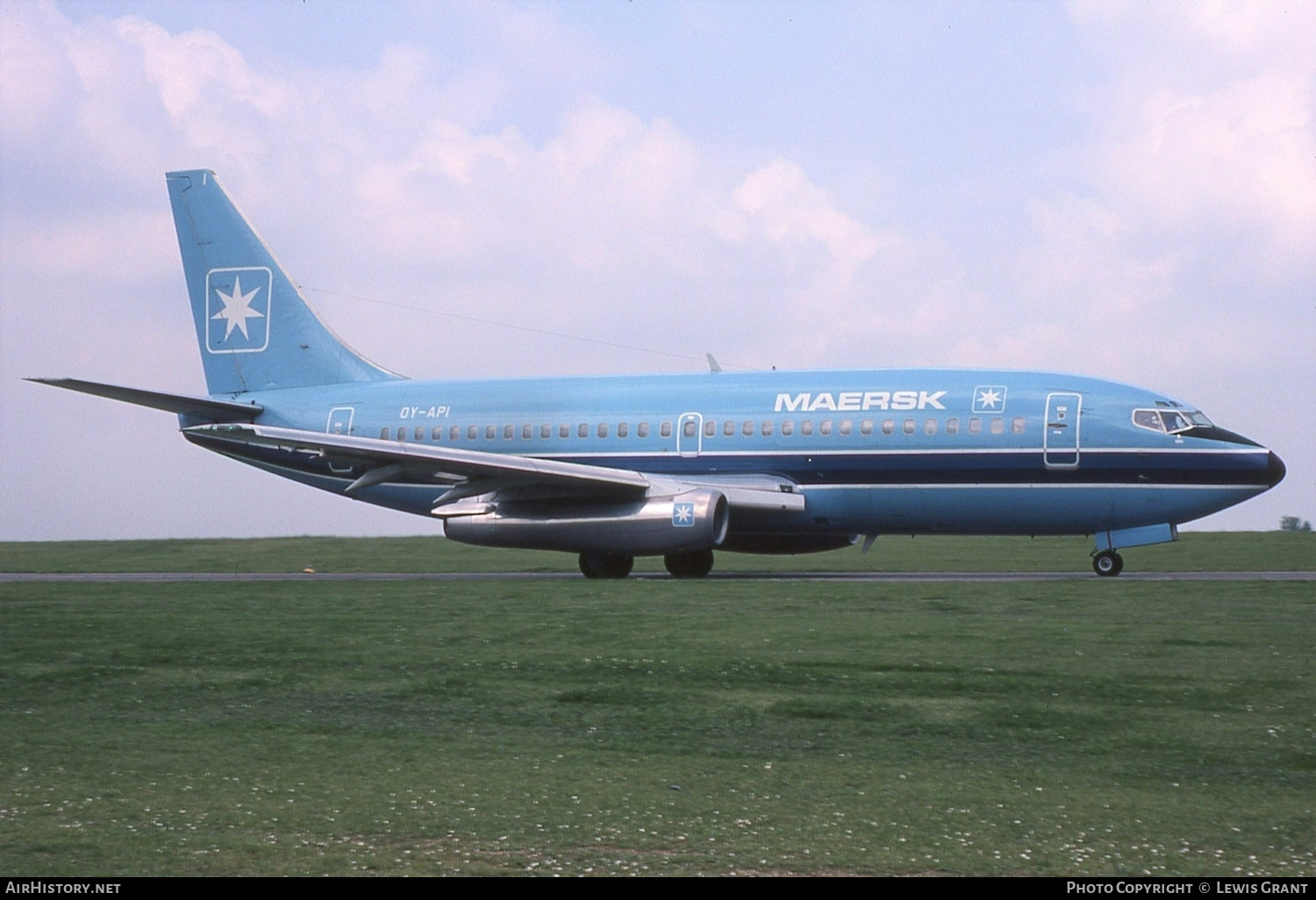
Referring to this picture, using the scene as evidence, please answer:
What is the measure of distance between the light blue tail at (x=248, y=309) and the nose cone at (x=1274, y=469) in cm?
1996

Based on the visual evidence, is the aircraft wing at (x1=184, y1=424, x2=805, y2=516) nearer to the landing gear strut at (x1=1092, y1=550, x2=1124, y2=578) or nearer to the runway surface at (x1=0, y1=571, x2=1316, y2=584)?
the runway surface at (x1=0, y1=571, x2=1316, y2=584)

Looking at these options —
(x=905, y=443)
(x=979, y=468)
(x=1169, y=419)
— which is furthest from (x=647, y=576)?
(x=1169, y=419)

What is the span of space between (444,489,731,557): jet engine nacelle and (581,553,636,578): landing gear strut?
2.08 feet

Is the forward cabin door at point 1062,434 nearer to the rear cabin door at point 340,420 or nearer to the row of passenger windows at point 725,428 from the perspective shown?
the row of passenger windows at point 725,428

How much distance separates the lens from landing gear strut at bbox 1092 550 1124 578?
83.9ft

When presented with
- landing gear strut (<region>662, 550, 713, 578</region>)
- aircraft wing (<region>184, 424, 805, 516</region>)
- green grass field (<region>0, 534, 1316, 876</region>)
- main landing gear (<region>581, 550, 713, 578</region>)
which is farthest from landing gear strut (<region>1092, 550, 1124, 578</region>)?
landing gear strut (<region>662, 550, 713, 578</region>)

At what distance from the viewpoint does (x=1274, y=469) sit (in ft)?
81.5

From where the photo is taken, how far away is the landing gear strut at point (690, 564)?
29.4m

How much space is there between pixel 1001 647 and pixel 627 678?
3.95 metres

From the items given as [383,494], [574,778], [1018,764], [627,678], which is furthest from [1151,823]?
[383,494]

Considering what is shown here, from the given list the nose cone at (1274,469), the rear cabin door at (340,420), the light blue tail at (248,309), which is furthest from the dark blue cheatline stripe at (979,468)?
the light blue tail at (248,309)

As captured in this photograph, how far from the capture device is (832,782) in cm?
920

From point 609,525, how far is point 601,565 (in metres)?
1.82

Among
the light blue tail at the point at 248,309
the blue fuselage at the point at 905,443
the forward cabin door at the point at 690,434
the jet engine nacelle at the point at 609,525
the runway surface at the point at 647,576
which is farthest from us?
the light blue tail at the point at 248,309
